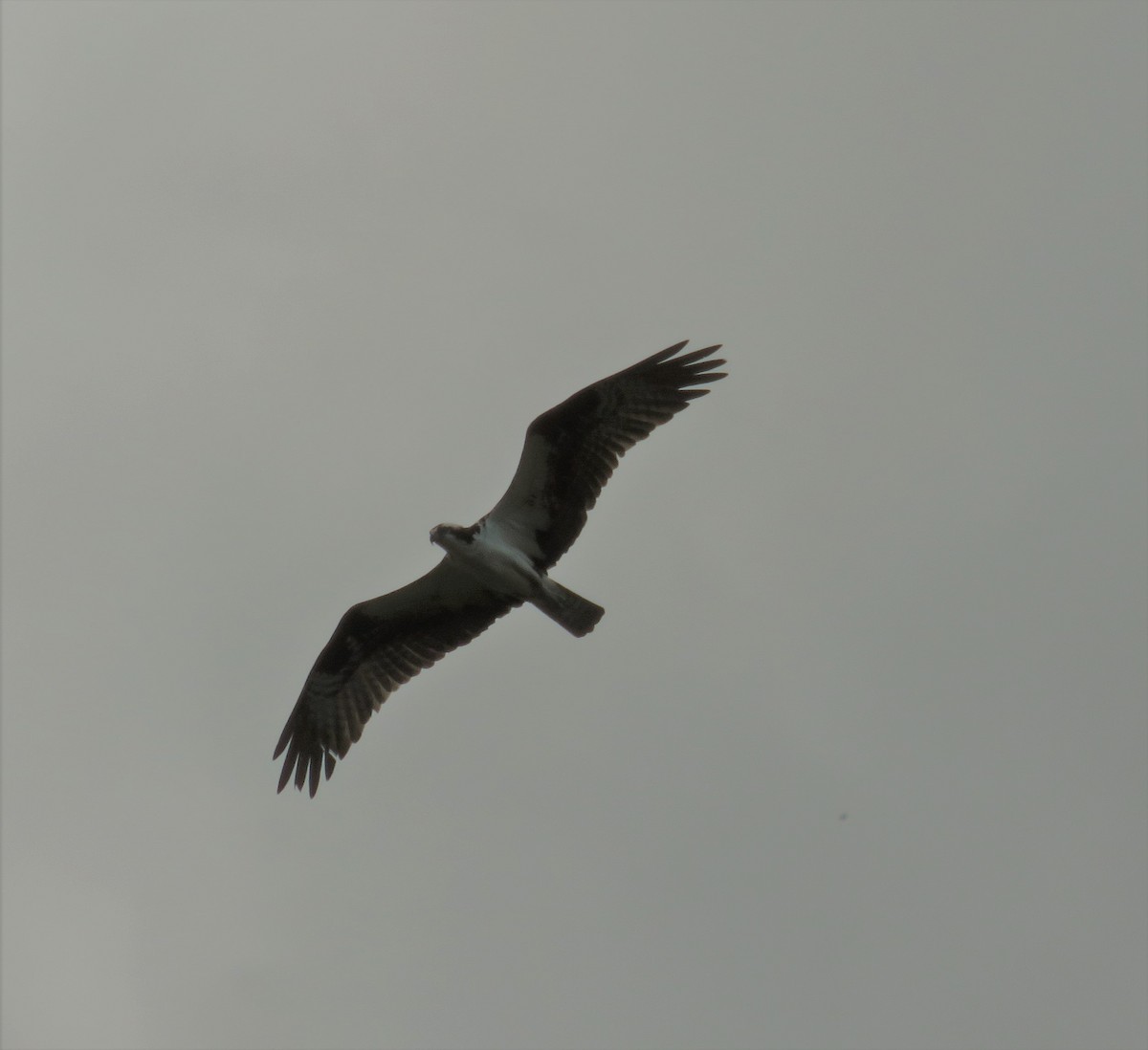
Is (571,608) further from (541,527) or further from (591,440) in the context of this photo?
(591,440)

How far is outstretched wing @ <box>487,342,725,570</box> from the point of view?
15062mm

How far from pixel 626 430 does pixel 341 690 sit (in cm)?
462

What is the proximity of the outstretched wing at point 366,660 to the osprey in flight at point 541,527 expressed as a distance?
2 cm

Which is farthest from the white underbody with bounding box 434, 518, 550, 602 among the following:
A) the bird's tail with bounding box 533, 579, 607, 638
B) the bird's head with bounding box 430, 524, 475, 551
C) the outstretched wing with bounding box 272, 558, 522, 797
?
the outstretched wing with bounding box 272, 558, 522, 797

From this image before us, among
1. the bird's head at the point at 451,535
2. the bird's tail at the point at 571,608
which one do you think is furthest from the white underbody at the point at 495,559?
the bird's tail at the point at 571,608

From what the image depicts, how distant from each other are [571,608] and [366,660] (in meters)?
2.89

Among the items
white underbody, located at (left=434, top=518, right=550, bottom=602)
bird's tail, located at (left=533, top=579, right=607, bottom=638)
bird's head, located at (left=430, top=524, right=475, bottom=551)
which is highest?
bird's head, located at (left=430, top=524, right=475, bottom=551)

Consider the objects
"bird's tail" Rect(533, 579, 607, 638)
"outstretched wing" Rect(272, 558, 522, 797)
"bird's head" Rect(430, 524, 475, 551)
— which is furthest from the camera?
"outstretched wing" Rect(272, 558, 522, 797)

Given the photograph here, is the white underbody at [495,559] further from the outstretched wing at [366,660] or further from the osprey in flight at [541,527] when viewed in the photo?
the outstretched wing at [366,660]

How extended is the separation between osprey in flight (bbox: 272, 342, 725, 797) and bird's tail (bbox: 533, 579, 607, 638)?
0.4 inches

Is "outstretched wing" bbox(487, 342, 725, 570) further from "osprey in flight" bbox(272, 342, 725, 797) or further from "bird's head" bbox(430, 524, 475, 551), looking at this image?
"bird's head" bbox(430, 524, 475, 551)

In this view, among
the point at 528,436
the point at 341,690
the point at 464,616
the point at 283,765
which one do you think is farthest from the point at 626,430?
the point at 283,765

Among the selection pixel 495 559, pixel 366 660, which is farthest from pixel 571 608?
pixel 366 660

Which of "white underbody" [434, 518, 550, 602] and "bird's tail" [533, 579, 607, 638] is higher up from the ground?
"white underbody" [434, 518, 550, 602]
